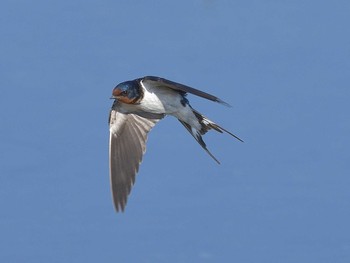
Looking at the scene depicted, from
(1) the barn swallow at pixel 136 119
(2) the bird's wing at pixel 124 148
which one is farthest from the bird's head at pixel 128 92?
(2) the bird's wing at pixel 124 148

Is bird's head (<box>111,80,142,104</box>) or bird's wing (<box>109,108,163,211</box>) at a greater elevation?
bird's head (<box>111,80,142,104</box>)

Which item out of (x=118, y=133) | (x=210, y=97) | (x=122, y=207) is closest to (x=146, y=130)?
(x=118, y=133)

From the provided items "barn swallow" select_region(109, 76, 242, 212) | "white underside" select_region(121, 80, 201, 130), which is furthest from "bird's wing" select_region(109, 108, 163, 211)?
"white underside" select_region(121, 80, 201, 130)

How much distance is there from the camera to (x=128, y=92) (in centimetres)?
416

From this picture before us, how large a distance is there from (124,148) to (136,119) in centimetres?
14

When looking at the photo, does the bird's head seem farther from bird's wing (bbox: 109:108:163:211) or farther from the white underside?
bird's wing (bbox: 109:108:163:211)

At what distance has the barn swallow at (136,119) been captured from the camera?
13.7 feet

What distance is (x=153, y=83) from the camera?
13.8 ft

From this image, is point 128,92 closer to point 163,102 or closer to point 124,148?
point 163,102

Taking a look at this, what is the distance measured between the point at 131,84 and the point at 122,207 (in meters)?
0.42

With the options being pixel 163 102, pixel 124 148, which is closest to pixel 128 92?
pixel 163 102

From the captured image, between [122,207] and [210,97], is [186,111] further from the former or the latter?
[210,97]

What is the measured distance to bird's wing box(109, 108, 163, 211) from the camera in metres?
4.19

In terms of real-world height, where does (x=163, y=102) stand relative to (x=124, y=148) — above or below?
above
